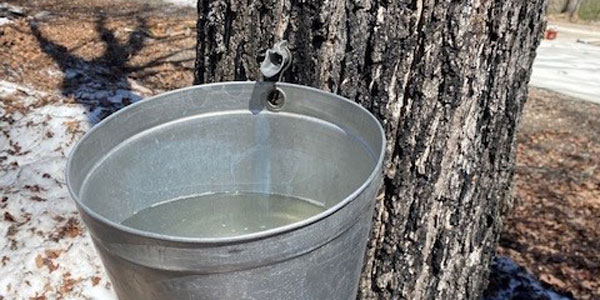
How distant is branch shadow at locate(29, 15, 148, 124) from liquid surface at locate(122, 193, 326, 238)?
268cm

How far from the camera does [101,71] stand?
191 inches

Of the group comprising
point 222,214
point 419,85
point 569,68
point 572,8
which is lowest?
point 572,8

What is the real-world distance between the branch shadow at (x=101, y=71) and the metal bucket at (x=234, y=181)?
8.86 ft

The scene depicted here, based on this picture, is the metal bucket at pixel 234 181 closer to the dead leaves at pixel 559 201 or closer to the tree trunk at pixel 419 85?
the tree trunk at pixel 419 85

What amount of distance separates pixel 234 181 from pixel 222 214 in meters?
0.09

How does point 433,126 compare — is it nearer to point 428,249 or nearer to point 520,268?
point 428,249

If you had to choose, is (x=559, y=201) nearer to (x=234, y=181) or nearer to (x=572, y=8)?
(x=234, y=181)

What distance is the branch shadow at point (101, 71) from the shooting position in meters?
4.00

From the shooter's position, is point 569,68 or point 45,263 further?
point 569,68

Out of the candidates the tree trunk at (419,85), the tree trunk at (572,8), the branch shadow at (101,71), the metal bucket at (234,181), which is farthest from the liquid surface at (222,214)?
the tree trunk at (572,8)

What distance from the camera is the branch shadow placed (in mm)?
3998

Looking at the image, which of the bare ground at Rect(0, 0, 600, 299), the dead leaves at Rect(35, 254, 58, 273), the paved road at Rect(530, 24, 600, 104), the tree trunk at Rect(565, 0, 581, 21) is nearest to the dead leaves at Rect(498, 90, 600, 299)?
the bare ground at Rect(0, 0, 600, 299)

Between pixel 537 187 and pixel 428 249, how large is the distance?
9.49 feet

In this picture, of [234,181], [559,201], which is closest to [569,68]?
[559,201]
